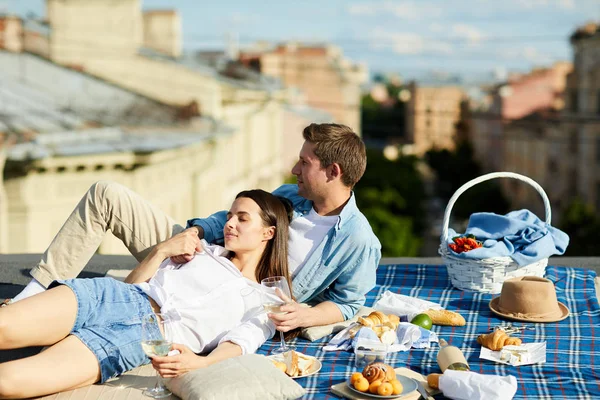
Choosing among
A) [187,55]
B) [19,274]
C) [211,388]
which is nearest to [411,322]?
[211,388]

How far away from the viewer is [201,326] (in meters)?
4.04

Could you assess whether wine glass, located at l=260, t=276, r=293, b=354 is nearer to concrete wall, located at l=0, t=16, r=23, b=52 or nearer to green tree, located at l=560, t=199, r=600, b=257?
concrete wall, located at l=0, t=16, r=23, b=52

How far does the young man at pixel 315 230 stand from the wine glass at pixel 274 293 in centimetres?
44

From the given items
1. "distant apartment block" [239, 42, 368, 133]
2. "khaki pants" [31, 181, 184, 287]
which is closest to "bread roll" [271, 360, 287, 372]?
"khaki pants" [31, 181, 184, 287]

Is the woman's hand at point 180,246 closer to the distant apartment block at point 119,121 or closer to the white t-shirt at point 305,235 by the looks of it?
the white t-shirt at point 305,235

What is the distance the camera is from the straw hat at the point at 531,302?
4.59 meters

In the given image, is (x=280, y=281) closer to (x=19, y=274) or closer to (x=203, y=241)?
(x=203, y=241)

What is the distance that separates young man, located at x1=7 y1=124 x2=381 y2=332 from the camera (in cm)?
439

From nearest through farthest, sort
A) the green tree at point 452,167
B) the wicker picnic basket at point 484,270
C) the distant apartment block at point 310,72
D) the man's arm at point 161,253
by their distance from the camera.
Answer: the man's arm at point 161,253 < the wicker picnic basket at point 484,270 < the distant apartment block at point 310,72 < the green tree at point 452,167

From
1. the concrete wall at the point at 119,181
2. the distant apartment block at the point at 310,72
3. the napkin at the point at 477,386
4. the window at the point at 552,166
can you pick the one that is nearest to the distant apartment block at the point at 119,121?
the concrete wall at the point at 119,181

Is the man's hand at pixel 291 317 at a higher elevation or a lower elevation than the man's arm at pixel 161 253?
lower

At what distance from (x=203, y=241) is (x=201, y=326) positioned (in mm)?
563

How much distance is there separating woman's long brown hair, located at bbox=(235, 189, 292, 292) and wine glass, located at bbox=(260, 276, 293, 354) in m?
0.44

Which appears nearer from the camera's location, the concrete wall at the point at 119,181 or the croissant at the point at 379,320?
the croissant at the point at 379,320
